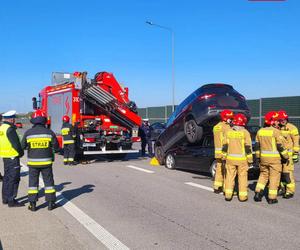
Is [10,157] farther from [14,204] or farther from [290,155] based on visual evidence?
[290,155]

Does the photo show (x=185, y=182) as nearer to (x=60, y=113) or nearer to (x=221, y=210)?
(x=221, y=210)

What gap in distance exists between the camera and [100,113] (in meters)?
14.3

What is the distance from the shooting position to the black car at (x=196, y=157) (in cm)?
991

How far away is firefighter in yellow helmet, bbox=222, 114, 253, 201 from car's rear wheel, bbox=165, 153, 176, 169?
4.65 metres

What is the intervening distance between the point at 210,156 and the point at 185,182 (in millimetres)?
1007

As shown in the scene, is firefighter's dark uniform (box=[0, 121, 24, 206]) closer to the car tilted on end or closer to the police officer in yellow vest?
the police officer in yellow vest

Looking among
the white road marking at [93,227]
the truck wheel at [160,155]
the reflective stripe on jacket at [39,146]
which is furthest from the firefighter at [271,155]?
the truck wheel at [160,155]

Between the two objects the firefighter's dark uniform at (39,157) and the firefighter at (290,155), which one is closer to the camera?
the firefighter's dark uniform at (39,157)

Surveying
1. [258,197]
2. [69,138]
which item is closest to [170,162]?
[69,138]

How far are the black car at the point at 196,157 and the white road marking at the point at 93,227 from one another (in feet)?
13.6

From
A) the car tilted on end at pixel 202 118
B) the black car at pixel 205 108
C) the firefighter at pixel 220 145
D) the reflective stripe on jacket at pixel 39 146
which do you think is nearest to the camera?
the reflective stripe on jacket at pixel 39 146

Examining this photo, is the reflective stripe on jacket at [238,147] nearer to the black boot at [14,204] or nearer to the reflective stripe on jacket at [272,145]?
the reflective stripe on jacket at [272,145]

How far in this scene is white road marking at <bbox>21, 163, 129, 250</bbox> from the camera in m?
4.83

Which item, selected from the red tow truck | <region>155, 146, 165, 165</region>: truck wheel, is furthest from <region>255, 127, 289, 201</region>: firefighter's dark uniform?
the red tow truck
